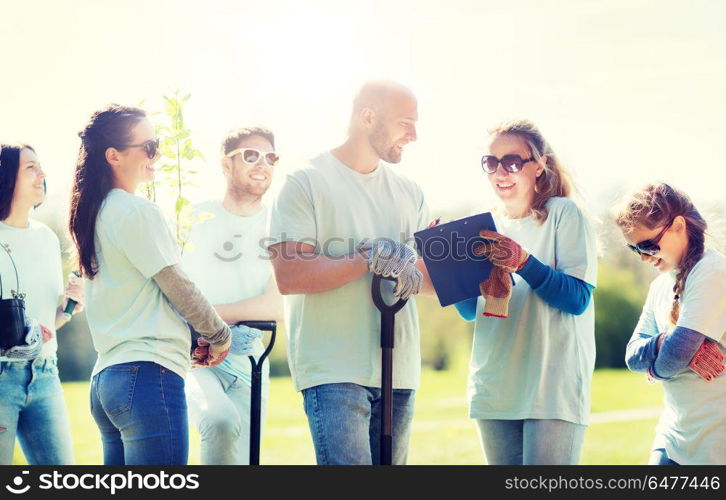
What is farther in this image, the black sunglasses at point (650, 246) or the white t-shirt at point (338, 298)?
the black sunglasses at point (650, 246)

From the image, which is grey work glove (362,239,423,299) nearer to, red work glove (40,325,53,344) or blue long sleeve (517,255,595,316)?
blue long sleeve (517,255,595,316)

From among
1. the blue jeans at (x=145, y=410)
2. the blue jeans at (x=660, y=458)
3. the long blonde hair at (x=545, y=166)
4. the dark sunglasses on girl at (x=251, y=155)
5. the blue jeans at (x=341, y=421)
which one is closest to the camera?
the blue jeans at (x=145, y=410)

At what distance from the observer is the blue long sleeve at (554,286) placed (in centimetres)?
324

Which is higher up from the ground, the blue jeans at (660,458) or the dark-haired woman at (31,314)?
the dark-haired woman at (31,314)

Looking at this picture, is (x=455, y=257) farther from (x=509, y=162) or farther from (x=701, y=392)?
(x=701, y=392)

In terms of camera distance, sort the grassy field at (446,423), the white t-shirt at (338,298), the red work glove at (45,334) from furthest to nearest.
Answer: the grassy field at (446,423) < the red work glove at (45,334) < the white t-shirt at (338,298)

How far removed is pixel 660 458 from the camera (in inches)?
136

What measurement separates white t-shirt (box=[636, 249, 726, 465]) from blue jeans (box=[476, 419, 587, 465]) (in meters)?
0.38

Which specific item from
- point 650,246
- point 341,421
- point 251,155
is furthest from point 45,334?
point 650,246

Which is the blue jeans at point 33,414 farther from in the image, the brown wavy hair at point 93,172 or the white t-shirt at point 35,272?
the brown wavy hair at point 93,172

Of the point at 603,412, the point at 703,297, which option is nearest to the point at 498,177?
the point at 703,297

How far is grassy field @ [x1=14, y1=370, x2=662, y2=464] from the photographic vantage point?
18.5 m

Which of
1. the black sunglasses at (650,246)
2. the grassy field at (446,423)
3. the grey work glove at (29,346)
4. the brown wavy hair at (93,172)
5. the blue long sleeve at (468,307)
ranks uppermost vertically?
the brown wavy hair at (93,172)

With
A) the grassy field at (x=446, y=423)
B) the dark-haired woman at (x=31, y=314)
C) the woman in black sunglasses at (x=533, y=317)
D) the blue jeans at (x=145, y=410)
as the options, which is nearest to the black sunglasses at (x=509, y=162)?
the woman in black sunglasses at (x=533, y=317)
